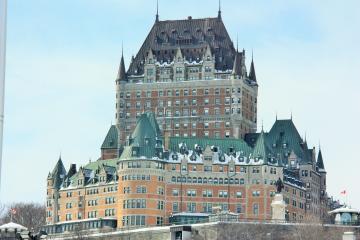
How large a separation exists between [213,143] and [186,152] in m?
4.80

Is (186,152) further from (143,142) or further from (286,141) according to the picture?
(286,141)

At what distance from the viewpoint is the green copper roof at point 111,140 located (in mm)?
180000

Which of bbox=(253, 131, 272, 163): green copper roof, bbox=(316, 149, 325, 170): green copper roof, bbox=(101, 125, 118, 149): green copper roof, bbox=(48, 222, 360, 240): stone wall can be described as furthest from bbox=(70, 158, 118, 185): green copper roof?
bbox=(316, 149, 325, 170): green copper roof

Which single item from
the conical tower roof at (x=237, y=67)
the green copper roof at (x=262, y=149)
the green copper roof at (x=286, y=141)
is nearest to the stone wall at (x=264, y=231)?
the green copper roof at (x=262, y=149)

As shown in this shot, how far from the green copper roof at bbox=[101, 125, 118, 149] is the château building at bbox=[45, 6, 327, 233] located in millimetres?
165

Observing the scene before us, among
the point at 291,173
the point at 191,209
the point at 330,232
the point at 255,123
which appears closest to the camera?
the point at 330,232

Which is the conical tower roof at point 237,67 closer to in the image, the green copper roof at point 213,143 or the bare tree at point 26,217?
the green copper roof at point 213,143

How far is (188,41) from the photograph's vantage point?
185 metres

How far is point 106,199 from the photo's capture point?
165250mm

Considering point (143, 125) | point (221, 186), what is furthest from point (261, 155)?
point (143, 125)

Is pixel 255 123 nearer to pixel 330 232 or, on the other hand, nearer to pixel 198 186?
pixel 198 186

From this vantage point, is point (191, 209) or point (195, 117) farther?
point (195, 117)

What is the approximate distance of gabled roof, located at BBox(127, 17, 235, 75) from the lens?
183m

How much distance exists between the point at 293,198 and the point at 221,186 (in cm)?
1397
